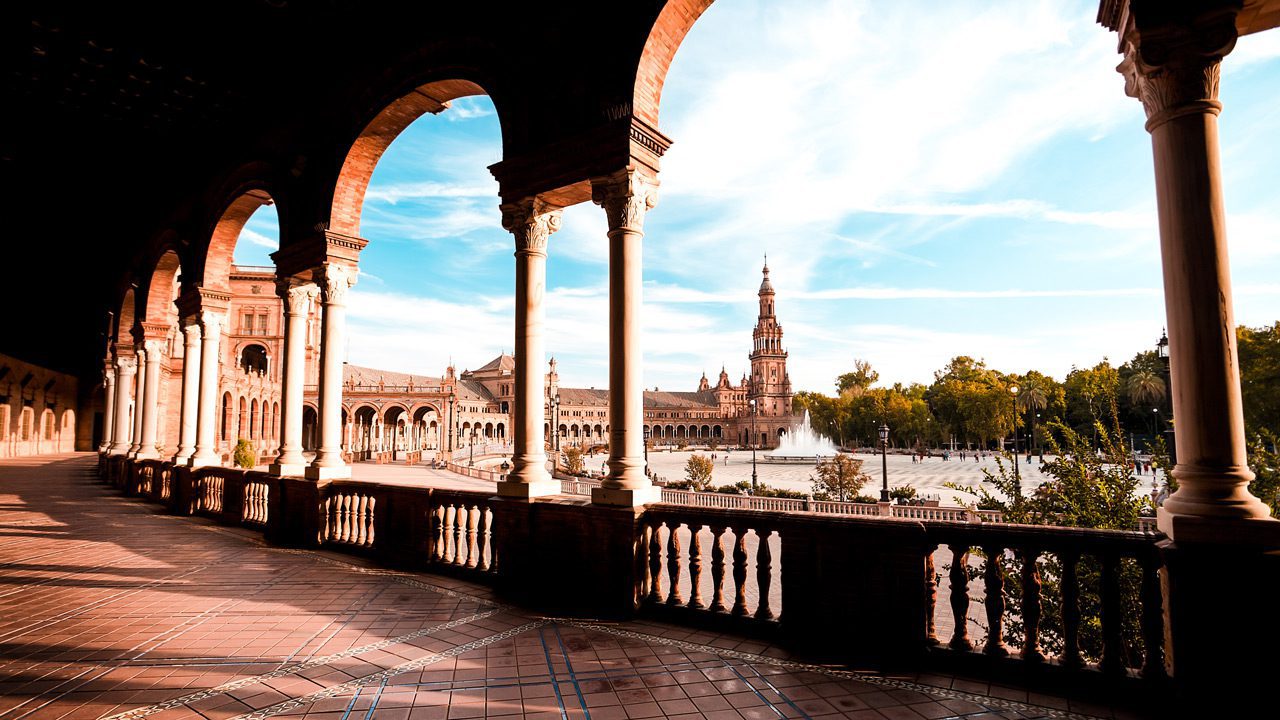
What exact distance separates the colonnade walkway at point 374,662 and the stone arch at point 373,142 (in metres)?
5.11

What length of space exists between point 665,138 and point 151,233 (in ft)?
47.4

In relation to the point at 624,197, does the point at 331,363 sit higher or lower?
lower

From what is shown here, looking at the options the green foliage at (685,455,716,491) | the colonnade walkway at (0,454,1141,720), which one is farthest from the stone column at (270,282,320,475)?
the green foliage at (685,455,716,491)

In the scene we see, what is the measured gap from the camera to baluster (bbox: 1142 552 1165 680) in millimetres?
3475

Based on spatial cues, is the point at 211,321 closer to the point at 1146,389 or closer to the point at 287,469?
the point at 287,469

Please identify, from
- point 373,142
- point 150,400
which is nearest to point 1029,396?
point 373,142

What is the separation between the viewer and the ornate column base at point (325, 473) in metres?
8.66

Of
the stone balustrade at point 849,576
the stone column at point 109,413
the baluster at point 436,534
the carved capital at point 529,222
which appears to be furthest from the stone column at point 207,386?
the stone column at point 109,413

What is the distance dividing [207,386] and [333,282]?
5.39 m

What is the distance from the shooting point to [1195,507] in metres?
3.30

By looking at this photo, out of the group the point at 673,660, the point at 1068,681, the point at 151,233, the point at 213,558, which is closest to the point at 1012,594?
the point at 1068,681

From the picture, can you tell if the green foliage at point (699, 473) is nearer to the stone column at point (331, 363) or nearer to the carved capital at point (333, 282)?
the stone column at point (331, 363)

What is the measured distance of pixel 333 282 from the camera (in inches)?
354

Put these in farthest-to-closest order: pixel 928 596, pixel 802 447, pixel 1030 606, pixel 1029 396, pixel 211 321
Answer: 1. pixel 802 447
2. pixel 1029 396
3. pixel 211 321
4. pixel 928 596
5. pixel 1030 606
